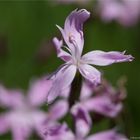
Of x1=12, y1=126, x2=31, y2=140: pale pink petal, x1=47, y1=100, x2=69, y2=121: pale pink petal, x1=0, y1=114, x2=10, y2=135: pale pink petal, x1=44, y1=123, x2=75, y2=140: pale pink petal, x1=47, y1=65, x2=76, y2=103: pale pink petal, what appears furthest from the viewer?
x1=0, y1=114, x2=10, y2=135: pale pink petal

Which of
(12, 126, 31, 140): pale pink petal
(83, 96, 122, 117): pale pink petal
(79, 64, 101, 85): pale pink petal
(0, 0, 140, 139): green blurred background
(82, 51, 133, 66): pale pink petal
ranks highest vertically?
(0, 0, 140, 139): green blurred background

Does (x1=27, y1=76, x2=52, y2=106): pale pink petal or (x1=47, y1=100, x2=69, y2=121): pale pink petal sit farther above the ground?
(x1=27, y1=76, x2=52, y2=106): pale pink petal

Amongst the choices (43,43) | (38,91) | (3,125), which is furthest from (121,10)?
(3,125)

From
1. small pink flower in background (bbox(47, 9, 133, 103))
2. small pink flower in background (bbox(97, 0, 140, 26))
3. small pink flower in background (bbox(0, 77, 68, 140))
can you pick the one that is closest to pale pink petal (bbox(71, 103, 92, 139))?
small pink flower in background (bbox(47, 9, 133, 103))

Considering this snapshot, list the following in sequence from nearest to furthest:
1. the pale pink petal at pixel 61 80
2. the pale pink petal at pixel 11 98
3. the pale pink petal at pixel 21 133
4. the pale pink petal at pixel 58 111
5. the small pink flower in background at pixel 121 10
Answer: the pale pink petal at pixel 61 80 → the pale pink petal at pixel 58 111 → the pale pink petal at pixel 21 133 → the pale pink petal at pixel 11 98 → the small pink flower in background at pixel 121 10

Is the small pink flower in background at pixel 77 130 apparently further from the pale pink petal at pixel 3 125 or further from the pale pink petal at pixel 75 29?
the pale pink petal at pixel 3 125

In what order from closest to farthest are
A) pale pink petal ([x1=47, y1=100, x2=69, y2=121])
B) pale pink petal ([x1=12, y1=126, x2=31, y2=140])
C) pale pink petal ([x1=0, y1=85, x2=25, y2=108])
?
A: pale pink petal ([x1=47, y1=100, x2=69, y2=121]) → pale pink petal ([x1=12, y1=126, x2=31, y2=140]) → pale pink petal ([x1=0, y1=85, x2=25, y2=108])

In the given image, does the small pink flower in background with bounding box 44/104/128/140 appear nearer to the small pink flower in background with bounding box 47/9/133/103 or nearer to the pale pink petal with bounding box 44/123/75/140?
the pale pink petal with bounding box 44/123/75/140

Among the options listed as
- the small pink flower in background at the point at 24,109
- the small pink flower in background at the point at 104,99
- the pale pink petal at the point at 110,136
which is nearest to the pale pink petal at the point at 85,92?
the small pink flower in background at the point at 104,99
